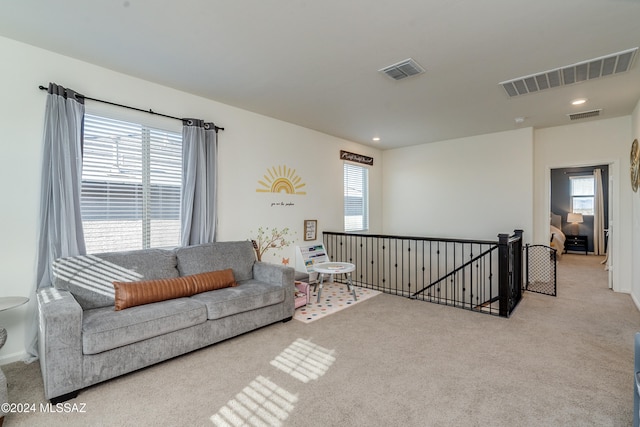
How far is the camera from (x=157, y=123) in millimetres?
3480

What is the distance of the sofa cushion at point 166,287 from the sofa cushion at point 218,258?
6.2 inches

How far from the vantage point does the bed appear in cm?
819

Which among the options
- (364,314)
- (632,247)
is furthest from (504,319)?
(632,247)

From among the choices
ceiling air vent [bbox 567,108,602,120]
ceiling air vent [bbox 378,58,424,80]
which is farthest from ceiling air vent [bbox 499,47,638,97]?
ceiling air vent [bbox 567,108,602,120]

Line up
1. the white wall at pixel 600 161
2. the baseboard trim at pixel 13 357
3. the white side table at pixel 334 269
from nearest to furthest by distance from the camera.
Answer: the baseboard trim at pixel 13 357
the white side table at pixel 334 269
the white wall at pixel 600 161

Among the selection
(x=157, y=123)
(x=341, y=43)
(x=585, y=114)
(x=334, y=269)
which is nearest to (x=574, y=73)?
(x=585, y=114)

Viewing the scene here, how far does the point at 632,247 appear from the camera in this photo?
4.50 meters

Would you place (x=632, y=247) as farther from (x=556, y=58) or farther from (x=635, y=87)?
(x=556, y=58)

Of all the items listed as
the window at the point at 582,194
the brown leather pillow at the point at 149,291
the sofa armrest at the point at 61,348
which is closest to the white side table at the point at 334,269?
the brown leather pillow at the point at 149,291

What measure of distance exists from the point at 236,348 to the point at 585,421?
266cm

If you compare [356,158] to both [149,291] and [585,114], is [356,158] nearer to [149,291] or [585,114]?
[585,114]

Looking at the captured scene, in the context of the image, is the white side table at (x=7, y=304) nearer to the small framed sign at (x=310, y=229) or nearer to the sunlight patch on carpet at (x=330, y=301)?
the sunlight patch on carpet at (x=330, y=301)

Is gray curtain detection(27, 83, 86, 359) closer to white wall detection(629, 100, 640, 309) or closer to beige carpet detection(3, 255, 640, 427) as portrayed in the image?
beige carpet detection(3, 255, 640, 427)

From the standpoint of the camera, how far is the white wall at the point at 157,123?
2.61m
